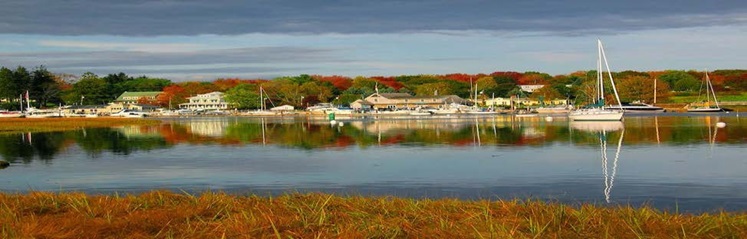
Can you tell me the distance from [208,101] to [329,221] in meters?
184

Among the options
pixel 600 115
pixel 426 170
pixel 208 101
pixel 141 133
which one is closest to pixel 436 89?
pixel 208 101

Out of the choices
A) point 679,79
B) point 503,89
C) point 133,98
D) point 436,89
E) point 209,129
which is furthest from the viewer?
point 133,98

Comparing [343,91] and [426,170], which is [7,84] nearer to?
[343,91]

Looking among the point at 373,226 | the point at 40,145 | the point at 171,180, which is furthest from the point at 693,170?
the point at 40,145

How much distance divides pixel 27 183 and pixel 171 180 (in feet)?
12.4

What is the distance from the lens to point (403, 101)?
6786 inches

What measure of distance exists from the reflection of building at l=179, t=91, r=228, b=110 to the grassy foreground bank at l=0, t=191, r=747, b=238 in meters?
179

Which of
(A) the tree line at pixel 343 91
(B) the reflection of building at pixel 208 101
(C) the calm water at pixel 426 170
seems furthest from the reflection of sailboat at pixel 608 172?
(B) the reflection of building at pixel 208 101

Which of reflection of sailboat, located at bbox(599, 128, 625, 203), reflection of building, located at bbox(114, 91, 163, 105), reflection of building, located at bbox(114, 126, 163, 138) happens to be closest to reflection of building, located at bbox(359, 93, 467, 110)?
reflection of building, located at bbox(114, 91, 163, 105)

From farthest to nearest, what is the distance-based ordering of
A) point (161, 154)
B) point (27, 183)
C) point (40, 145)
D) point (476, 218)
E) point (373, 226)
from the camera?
point (40, 145) < point (161, 154) < point (27, 183) < point (476, 218) < point (373, 226)

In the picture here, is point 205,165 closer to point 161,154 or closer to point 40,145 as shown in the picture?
point 161,154

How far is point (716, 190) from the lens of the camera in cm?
1864

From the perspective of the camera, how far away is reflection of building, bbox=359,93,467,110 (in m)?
170

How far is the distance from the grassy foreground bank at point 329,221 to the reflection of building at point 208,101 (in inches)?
7035
